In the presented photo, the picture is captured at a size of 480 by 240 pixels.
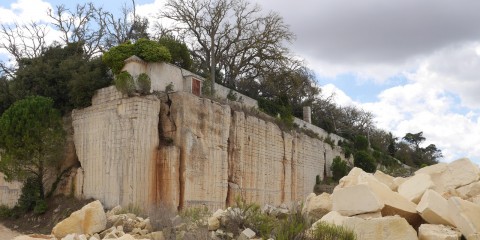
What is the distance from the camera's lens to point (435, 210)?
8242 millimetres

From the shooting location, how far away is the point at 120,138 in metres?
16.6

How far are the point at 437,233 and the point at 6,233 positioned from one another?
1320 cm

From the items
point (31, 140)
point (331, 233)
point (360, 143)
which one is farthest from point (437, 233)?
point (360, 143)

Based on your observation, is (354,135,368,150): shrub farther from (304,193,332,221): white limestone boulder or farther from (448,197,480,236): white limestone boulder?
(448,197,480,236): white limestone boulder

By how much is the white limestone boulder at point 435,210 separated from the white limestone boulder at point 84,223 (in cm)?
584

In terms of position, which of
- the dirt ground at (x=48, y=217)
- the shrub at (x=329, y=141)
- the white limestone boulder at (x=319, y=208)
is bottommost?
the dirt ground at (x=48, y=217)

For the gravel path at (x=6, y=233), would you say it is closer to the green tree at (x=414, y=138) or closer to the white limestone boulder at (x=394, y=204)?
the white limestone boulder at (x=394, y=204)

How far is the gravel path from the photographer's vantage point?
1541cm

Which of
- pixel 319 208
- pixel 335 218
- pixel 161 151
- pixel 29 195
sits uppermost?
pixel 161 151

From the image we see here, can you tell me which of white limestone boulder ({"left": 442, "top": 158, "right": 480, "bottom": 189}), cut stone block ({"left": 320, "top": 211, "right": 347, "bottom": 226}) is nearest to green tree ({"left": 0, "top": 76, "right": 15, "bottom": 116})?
cut stone block ({"left": 320, "top": 211, "right": 347, "bottom": 226})

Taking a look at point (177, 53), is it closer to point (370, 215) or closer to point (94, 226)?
point (94, 226)

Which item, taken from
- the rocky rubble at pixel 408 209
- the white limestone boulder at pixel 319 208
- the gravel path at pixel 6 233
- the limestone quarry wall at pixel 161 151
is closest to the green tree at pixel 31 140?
the limestone quarry wall at pixel 161 151

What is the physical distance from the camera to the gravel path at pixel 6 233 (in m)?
15.4

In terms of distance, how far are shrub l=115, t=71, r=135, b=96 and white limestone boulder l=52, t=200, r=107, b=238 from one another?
695 cm
